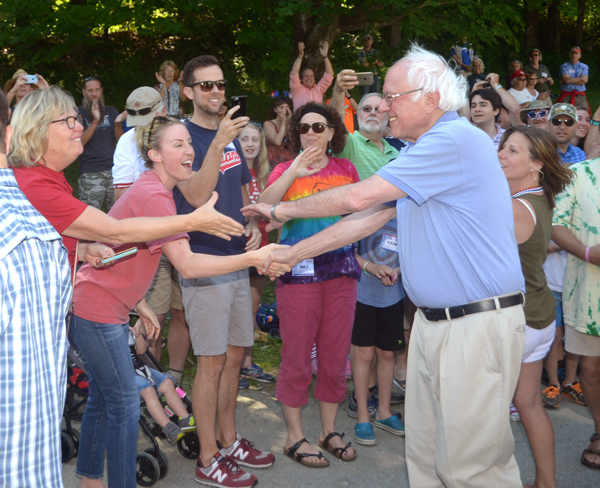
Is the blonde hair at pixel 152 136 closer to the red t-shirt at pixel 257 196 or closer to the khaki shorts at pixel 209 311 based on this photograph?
the khaki shorts at pixel 209 311

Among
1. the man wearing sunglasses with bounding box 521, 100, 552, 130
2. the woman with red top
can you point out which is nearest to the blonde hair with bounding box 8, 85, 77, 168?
the woman with red top

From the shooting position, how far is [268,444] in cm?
450

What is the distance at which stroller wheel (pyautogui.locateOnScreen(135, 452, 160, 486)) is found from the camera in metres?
3.84

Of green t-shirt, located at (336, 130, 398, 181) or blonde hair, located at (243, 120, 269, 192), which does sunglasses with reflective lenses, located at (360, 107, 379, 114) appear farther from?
blonde hair, located at (243, 120, 269, 192)

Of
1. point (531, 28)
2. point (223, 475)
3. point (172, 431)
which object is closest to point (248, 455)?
point (223, 475)

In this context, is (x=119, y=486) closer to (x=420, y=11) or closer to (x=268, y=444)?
(x=268, y=444)

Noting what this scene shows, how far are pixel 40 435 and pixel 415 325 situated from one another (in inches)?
75.1

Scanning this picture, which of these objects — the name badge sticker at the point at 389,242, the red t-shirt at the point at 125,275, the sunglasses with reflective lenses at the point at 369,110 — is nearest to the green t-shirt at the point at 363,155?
the sunglasses with reflective lenses at the point at 369,110

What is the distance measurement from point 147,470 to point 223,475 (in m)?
0.49

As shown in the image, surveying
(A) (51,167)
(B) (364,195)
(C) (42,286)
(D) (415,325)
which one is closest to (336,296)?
(D) (415,325)

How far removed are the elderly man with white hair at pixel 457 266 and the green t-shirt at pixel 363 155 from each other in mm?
1965

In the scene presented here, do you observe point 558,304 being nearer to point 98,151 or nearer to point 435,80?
point 435,80

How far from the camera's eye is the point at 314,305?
4.16 m

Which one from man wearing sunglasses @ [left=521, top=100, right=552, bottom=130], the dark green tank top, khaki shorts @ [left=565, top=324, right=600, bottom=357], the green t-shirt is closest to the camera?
the dark green tank top
